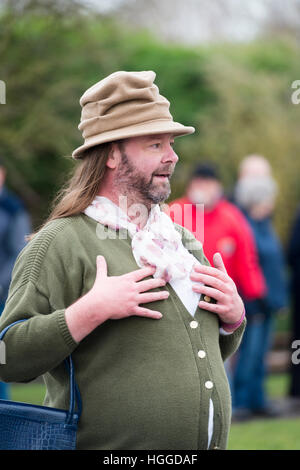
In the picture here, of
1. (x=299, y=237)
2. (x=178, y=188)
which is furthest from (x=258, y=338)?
(x=178, y=188)

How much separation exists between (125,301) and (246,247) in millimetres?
4718

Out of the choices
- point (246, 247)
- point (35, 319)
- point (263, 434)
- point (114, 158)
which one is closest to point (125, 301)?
point (35, 319)

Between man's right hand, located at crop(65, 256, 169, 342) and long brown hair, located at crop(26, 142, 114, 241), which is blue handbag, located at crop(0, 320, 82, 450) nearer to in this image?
man's right hand, located at crop(65, 256, 169, 342)

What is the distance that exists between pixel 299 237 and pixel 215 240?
1.40 metres

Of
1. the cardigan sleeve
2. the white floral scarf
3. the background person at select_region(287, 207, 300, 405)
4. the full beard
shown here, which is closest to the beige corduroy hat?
the full beard

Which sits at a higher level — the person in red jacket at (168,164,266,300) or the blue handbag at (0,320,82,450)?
the person in red jacket at (168,164,266,300)

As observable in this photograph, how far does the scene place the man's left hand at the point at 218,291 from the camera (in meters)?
2.96

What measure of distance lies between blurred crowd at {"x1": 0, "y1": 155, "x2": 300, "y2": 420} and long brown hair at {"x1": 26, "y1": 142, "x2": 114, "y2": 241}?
3.85 meters

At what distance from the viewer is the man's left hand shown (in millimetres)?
2957

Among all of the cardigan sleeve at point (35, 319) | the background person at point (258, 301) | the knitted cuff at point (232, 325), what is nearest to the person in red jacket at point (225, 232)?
the background person at point (258, 301)

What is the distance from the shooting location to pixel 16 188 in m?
11.1

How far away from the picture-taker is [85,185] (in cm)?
309

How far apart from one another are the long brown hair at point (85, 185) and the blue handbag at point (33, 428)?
645 millimetres

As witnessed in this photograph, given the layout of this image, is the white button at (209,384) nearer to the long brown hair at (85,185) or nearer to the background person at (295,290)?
the long brown hair at (85,185)
